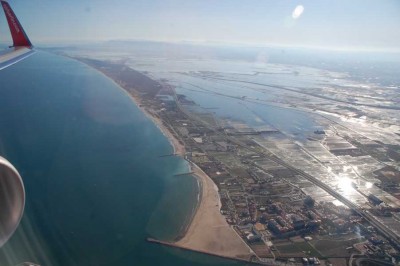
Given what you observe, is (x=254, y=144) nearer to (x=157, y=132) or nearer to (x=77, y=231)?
(x=157, y=132)

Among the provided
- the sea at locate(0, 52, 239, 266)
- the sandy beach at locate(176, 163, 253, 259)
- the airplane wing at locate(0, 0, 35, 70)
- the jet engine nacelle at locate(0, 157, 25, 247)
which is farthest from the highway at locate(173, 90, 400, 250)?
→ the airplane wing at locate(0, 0, 35, 70)

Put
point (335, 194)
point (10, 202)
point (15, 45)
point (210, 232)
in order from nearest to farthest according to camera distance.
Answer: point (10, 202) → point (15, 45) → point (210, 232) → point (335, 194)

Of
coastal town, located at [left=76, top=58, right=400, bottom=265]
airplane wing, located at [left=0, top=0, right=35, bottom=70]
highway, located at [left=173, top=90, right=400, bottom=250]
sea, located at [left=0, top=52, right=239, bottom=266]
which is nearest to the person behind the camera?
airplane wing, located at [left=0, top=0, right=35, bottom=70]

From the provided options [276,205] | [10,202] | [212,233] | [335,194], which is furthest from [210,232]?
[10,202]

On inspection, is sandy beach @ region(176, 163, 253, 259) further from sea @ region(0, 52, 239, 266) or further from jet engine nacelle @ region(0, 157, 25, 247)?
jet engine nacelle @ region(0, 157, 25, 247)

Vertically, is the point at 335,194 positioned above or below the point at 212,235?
above

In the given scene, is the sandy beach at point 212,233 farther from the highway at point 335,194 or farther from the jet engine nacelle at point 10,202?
the jet engine nacelle at point 10,202

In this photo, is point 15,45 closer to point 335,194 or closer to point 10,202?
point 10,202
